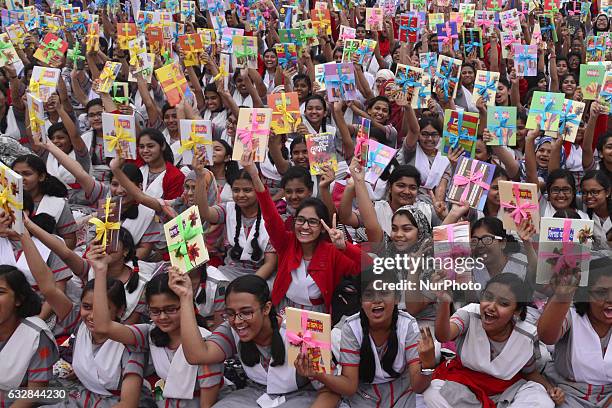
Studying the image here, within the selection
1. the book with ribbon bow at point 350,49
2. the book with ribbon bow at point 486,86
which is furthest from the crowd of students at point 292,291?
the book with ribbon bow at point 350,49

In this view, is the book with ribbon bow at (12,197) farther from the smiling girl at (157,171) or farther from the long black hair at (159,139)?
the long black hair at (159,139)

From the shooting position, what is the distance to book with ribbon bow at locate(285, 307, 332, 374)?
2744 millimetres

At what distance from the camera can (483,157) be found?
5.21m

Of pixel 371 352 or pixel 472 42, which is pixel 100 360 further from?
pixel 472 42

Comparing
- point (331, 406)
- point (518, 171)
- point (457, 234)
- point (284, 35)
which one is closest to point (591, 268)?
point (457, 234)

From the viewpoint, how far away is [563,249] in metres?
2.81

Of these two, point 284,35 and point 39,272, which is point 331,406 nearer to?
point 39,272

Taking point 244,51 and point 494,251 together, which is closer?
point 494,251

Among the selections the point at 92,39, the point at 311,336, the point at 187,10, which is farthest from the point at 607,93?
the point at 187,10

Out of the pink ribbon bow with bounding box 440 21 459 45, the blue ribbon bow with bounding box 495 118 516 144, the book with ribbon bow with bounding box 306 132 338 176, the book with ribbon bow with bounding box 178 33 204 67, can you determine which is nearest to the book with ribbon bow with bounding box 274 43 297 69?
the book with ribbon bow with bounding box 178 33 204 67

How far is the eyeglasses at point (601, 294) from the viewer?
2836mm

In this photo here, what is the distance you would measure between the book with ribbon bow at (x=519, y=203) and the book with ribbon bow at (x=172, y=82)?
3.30 meters

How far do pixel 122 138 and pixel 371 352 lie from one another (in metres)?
2.77

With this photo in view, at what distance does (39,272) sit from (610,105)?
4.25 meters
